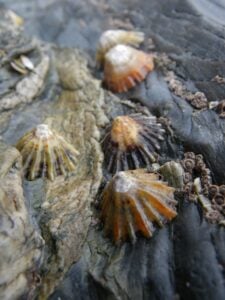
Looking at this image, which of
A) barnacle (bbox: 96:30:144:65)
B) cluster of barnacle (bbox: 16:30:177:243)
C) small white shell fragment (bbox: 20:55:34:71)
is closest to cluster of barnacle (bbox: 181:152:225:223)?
cluster of barnacle (bbox: 16:30:177:243)

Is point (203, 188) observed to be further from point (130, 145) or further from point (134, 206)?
point (130, 145)

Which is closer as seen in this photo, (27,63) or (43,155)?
(43,155)

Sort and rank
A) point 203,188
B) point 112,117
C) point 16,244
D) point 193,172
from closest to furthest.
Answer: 1. point 16,244
2. point 203,188
3. point 193,172
4. point 112,117

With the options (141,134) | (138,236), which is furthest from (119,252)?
(141,134)

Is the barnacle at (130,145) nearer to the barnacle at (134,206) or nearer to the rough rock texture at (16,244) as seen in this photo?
the barnacle at (134,206)

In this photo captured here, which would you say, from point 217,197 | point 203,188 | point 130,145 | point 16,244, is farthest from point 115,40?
point 16,244

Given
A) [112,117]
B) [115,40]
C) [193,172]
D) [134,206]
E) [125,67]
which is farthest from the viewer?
[115,40]
